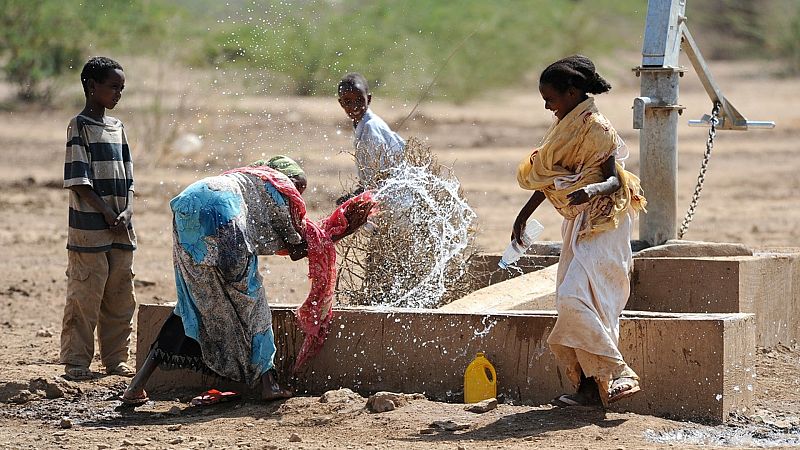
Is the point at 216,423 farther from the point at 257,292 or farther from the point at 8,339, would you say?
the point at 8,339

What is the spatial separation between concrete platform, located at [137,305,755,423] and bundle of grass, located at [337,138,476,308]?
0.77 meters

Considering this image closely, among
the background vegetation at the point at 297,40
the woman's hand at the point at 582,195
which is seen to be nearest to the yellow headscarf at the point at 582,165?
the woman's hand at the point at 582,195

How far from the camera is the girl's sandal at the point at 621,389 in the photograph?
16.9 ft

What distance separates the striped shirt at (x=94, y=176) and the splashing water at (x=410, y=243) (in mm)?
1303

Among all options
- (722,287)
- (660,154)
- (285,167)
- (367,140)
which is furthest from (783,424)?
(367,140)

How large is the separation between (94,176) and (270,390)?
1.65m

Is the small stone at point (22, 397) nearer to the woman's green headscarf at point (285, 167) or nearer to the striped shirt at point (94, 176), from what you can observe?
the striped shirt at point (94, 176)

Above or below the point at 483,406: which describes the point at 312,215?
above

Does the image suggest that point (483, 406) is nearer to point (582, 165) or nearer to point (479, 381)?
point (479, 381)

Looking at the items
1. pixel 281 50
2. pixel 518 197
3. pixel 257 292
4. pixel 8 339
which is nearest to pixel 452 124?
pixel 281 50

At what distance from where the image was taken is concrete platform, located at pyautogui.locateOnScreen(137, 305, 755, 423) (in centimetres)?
542

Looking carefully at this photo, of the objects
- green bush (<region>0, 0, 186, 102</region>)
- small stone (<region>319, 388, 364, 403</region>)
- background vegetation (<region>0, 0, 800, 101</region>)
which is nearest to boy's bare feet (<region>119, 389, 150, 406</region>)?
small stone (<region>319, 388, 364, 403</region>)

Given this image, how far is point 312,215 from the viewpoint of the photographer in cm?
1320

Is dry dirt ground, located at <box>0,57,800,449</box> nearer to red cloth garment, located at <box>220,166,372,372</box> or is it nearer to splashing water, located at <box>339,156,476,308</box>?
red cloth garment, located at <box>220,166,372,372</box>
